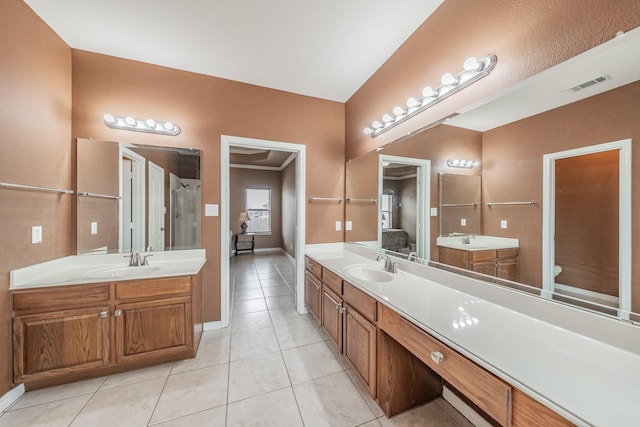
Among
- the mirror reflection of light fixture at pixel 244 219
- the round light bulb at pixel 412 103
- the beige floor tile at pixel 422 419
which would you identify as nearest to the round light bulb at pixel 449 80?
the round light bulb at pixel 412 103

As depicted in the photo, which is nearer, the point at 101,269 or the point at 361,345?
the point at 361,345

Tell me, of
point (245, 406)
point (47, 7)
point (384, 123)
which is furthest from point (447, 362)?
point (47, 7)

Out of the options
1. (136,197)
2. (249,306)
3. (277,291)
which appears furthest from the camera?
(277,291)

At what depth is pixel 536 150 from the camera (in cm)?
113

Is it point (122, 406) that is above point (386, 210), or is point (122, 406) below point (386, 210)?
below

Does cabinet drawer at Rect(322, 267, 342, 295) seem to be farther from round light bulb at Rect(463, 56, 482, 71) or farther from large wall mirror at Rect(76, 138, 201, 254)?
round light bulb at Rect(463, 56, 482, 71)

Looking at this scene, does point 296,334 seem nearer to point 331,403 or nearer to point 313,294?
point 313,294

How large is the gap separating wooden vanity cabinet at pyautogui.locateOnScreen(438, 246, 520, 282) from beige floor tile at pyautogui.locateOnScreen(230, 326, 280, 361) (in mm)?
1683

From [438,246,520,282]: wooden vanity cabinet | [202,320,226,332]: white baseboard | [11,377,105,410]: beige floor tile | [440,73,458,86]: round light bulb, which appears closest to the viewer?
[438,246,520,282]: wooden vanity cabinet

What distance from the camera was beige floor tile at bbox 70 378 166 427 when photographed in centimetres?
140

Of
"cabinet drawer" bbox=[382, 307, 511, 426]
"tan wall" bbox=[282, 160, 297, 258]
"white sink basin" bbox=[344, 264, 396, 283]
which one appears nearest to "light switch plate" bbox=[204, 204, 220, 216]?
"white sink basin" bbox=[344, 264, 396, 283]

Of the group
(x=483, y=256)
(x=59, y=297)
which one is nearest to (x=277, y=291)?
(x=59, y=297)

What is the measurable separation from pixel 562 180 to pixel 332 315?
5.69 feet

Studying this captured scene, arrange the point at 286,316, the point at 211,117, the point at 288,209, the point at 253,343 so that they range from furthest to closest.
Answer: the point at 288,209
the point at 286,316
the point at 211,117
the point at 253,343
